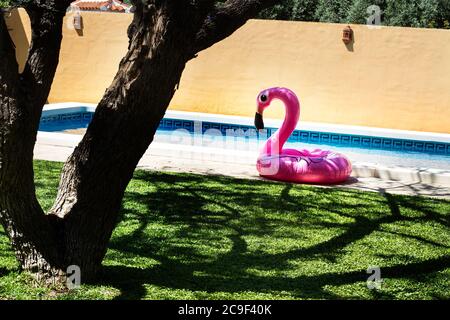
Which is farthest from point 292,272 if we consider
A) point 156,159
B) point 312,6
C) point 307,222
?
point 312,6

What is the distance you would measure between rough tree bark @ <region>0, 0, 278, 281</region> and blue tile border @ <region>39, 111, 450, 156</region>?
8.72 m

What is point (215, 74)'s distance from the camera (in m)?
14.5

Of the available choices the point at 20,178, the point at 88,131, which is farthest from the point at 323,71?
the point at 20,178

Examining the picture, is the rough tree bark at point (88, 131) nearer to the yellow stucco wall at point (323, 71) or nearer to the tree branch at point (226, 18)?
the tree branch at point (226, 18)

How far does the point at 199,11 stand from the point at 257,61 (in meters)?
9.83

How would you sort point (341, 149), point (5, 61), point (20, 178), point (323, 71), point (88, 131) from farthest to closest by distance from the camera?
point (323, 71) → point (341, 149) → point (88, 131) → point (20, 178) → point (5, 61)

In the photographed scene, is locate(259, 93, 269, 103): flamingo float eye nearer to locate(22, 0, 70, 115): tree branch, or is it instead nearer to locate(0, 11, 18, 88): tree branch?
locate(22, 0, 70, 115): tree branch

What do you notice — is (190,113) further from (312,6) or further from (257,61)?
(312,6)

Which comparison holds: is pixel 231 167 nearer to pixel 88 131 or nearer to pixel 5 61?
pixel 88 131

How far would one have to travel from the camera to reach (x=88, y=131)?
4.56 m

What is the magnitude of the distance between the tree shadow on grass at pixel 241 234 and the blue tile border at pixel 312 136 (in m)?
4.66

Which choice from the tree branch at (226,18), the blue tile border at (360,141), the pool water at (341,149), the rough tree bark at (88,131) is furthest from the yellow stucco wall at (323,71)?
the rough tree bark at (88,131)

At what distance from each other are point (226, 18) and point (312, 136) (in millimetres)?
8110

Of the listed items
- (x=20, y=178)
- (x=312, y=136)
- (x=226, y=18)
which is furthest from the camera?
(x=312, y=136)
